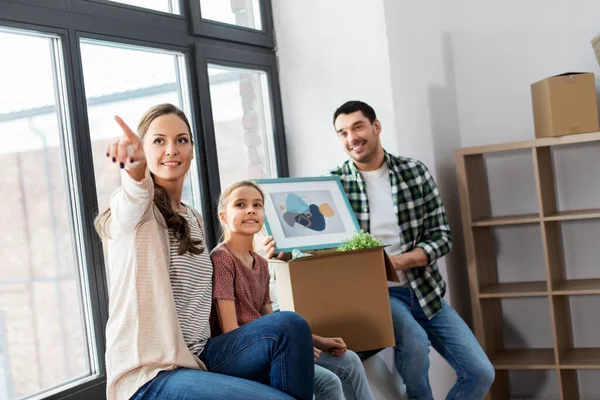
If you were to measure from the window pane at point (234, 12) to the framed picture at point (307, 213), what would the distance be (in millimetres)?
793

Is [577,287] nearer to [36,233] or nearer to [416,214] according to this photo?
[416,214]

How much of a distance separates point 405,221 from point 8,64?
61.3 inches

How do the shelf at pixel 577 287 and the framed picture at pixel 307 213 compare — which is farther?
the shelf at pixel 577 287

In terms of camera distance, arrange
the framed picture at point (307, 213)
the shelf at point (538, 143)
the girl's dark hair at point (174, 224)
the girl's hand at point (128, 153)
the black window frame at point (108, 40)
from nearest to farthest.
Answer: the girl's hand at point (128, 153) < the girl's dark hair at point (174, 224) < the black window frame at point (108, 40) < the framed picture at point (307, 213) < the shelf at point (538, 143)

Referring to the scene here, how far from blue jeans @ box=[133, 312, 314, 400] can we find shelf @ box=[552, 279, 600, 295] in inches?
75.1

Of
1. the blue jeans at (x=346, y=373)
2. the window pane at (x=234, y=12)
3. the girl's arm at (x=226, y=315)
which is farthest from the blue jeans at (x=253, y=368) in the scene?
the window pane at (x=234, y=12)

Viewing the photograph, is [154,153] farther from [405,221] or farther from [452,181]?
[452,181]

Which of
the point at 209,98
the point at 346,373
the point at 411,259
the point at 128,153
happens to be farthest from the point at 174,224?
the point at 411,259

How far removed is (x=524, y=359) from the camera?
349 centimetres

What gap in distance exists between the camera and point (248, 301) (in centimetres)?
211

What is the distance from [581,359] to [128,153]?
2.56m

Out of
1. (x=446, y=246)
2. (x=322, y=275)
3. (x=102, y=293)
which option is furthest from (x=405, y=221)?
(x=102, y=293)

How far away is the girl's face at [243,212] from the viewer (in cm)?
217

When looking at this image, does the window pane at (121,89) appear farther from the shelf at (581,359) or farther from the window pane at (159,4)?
the shelf at (581,359)
